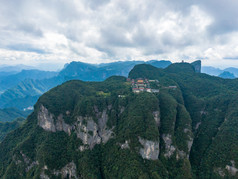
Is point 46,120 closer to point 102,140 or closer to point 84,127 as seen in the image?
point 84,127

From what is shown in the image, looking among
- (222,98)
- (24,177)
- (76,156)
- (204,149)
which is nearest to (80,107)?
(76,156)

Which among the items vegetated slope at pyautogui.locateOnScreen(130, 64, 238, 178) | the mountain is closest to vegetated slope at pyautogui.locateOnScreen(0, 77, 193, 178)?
the mountain

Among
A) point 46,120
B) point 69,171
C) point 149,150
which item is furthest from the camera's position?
point 46,120

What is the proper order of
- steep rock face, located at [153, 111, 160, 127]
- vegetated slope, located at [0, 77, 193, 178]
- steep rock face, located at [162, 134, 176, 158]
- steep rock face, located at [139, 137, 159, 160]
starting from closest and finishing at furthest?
steep rock face, located at [139, 137, 159, 160]
vegetated slope, located at [0, 77, 193, 178]
steep rock face, located at [162, 134, 176, 158]
steep rock face, located at [153, 111, 160, 127]

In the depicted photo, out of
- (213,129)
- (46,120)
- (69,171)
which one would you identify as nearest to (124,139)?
(69,171)

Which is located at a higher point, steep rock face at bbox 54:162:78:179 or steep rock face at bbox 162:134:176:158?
steep rock face at bbox 162:134:176:158

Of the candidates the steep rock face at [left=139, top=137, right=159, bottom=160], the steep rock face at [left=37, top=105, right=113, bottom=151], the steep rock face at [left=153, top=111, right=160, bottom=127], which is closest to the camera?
the steep rock face at [left=139, top=137, right=159, bottom=160]

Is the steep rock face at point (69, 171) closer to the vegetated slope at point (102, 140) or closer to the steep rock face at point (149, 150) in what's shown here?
the vegetated slope at point (102, 140)

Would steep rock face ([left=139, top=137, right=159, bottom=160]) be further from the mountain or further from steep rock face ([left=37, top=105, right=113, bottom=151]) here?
steep rock face ([left=37, top=105, right=113, bottom=151])

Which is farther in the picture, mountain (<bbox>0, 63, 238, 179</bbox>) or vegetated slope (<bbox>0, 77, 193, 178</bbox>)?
vegetated slope (<bbox>0, 77, 193, 178</bbox>)

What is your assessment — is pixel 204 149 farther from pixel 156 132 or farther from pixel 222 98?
pixel 222 98
